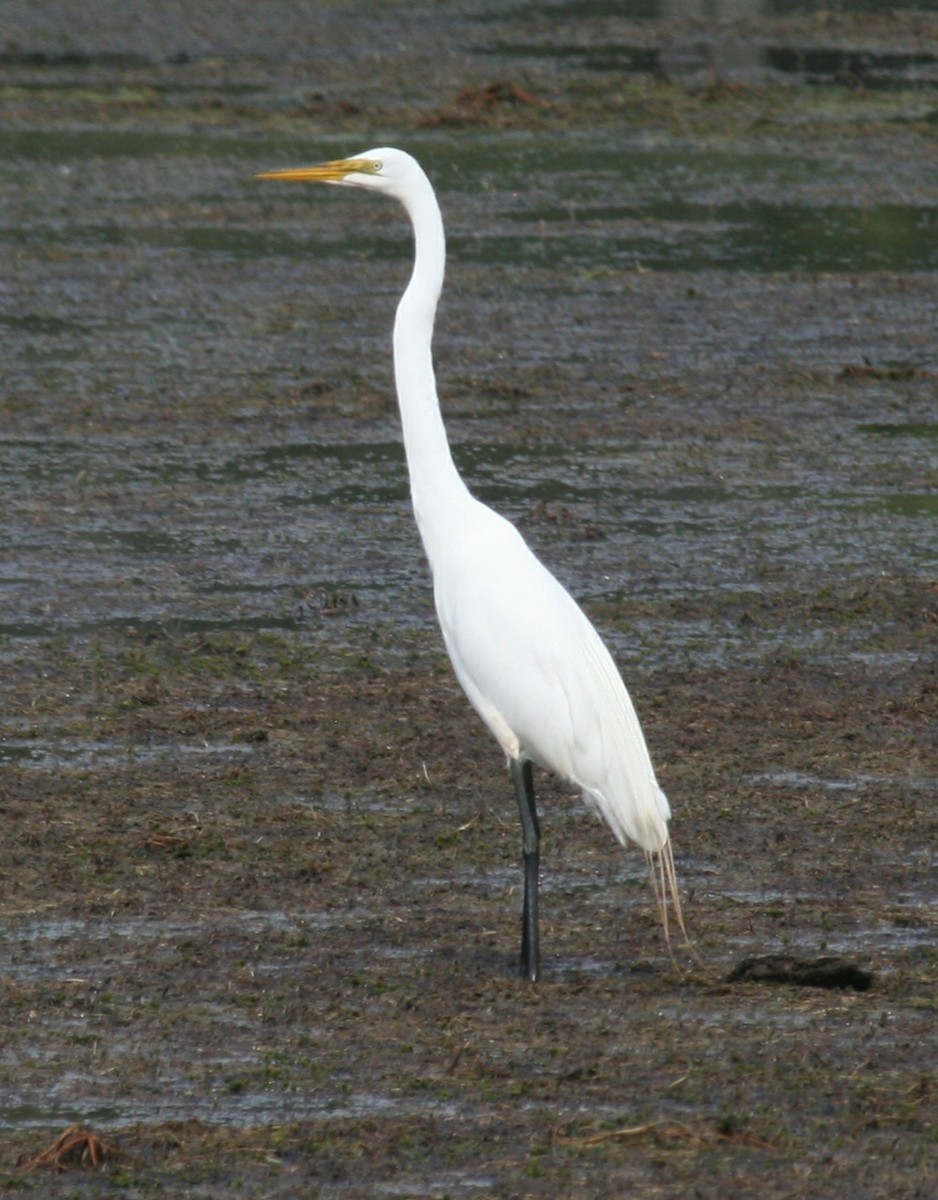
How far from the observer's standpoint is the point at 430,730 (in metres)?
6.53

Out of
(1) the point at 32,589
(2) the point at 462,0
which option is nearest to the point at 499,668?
(1) the point at 32,589

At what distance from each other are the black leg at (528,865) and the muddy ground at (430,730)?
6 cm

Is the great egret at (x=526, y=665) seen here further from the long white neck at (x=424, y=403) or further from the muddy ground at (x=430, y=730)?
the muddy ground at (x=430, y=730)

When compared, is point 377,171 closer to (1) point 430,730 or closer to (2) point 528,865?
(1) point 430,730

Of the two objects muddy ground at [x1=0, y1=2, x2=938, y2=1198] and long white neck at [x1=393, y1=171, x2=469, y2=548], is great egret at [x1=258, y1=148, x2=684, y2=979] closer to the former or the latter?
long white neck at [x1=393, y1=171, x2=469, y2=548]

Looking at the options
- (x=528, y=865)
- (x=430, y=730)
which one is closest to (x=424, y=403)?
(x=528, y=865)

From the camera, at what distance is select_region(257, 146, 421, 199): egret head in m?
5.62

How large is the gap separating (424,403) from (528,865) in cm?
116

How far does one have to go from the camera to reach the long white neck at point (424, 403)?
532cm

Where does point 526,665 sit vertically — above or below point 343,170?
below

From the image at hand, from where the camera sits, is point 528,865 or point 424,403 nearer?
point 528,865

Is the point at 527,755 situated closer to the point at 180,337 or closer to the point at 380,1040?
the point at 380,1040

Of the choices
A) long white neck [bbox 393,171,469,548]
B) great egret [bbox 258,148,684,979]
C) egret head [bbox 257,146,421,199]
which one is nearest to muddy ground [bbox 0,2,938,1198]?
great egret [bbox 258,148,684,979]

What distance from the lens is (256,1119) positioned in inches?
162
